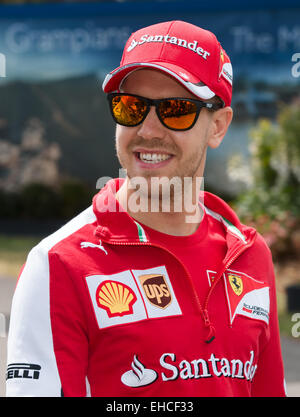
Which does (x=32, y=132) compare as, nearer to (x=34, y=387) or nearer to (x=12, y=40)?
(x=12, y=40)

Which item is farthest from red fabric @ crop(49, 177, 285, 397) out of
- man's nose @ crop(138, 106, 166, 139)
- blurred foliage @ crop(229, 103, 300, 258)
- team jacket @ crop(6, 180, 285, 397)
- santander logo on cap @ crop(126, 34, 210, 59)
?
blurred foliage @ crop(229, 103, 300, 258)

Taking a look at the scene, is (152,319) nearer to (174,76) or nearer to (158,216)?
(158,216)

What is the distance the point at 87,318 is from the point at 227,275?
602mm

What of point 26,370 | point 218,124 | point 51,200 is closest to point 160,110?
point 218,124

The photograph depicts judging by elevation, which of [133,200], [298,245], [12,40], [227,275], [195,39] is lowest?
[298,245]

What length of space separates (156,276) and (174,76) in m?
0.71

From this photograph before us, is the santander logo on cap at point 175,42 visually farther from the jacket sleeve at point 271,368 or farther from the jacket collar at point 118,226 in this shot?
the jacket sleeve at point 271,368

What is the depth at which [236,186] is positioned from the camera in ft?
41.2

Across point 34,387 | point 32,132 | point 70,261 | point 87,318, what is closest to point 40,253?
point 70,261

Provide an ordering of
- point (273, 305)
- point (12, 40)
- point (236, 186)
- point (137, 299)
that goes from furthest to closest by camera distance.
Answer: point (12, 40)
point (236, 186)
point (273, 305)
point (137, 299)

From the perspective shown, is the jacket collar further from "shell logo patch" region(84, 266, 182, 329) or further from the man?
"shell logo patch" region(84, 266, 182, 329)

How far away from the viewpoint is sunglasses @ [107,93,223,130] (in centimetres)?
218

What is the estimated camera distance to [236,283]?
7.54 ft

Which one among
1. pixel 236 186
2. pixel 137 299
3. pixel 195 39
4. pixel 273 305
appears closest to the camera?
pixel 137 299
